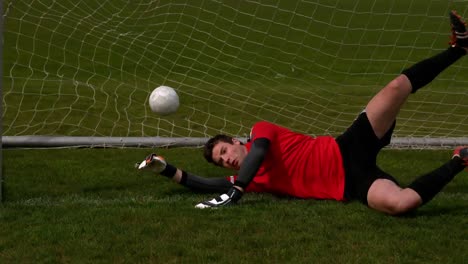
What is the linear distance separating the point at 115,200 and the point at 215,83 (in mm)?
6052

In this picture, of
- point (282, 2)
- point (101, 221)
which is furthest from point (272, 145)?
point (282, 2)

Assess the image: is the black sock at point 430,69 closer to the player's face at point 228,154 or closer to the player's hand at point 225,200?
the player's face at point 228,154

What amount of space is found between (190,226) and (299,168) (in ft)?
3.23

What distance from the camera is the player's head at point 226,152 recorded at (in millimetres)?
4836

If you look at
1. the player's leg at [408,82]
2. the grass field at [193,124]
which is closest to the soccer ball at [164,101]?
the grass field at [193,124]

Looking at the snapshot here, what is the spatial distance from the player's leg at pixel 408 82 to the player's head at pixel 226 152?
2.82ft

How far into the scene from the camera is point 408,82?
473 centimetres

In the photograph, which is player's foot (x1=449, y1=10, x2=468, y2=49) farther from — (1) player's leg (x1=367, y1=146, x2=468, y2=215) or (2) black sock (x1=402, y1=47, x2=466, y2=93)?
(1) player's leg (x1=367, y1=146, x2=468, y2=215)

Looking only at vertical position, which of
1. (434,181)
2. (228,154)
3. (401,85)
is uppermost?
(401,85)

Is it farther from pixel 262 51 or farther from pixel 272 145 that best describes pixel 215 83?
pixel 272 145

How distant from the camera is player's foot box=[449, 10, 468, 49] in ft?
15.3

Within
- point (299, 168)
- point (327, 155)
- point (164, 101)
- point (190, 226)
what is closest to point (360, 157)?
point (327, 155)

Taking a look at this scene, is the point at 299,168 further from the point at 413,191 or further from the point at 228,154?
the point at 413,191

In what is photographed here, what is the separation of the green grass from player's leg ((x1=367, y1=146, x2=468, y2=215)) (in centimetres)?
7
